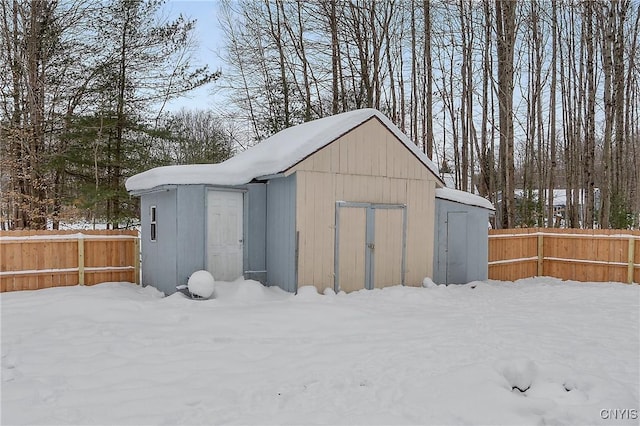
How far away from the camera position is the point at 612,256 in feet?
36.9

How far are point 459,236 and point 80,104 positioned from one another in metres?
12.7

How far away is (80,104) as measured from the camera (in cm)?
1412

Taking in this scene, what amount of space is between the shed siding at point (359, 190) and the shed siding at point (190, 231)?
1.90 m

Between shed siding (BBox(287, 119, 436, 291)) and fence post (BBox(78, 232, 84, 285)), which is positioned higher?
shed siding (BBox(287, 119, 436, 291))

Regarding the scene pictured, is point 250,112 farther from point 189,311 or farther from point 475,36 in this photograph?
point 189,311

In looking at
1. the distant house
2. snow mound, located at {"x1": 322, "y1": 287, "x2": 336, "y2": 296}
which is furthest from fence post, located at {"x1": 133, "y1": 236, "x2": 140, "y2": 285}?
snow mound, located at {"x1": 322, "y1": 287, "x2": 336, "y2": 296}

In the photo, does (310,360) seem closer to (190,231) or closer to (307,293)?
(307,293)

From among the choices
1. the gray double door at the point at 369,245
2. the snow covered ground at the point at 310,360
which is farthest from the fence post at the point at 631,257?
the gray double door at the point at 369,245

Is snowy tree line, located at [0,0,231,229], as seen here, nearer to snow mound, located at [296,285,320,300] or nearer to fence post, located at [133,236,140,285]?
fence post, located at [133,236,140,285]

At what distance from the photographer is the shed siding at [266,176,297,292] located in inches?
328

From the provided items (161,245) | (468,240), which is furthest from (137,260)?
(468,240)

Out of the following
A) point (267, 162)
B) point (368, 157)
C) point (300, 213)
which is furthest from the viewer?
point (368, 157)

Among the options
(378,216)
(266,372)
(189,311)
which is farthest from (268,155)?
(266,372)

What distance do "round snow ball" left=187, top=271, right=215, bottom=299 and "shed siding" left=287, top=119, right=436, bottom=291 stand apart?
1.71 metres
